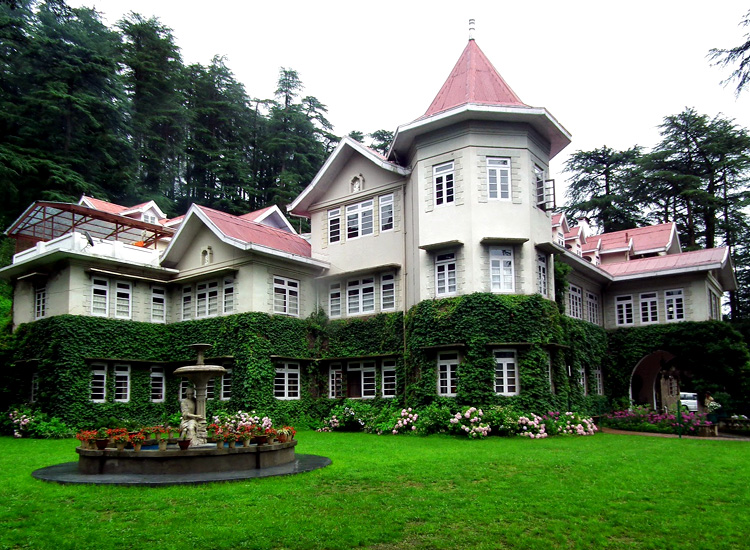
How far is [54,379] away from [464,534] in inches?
765

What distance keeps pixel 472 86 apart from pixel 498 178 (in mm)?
3821

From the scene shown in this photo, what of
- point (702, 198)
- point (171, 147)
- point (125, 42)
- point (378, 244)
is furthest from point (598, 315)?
point (125, 42)

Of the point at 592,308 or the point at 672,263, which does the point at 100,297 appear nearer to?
the point at 592,308

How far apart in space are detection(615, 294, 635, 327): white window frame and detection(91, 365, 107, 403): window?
74.8 ft

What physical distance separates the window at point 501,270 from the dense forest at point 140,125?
89.6ft

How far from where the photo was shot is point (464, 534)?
8.01m

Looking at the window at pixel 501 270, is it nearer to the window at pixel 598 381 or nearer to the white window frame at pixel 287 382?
the window at pixel 598 381

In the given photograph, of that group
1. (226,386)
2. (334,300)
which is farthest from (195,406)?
(334,300)

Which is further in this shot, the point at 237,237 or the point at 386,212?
the point at 386,212

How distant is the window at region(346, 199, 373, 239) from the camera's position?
2578cm

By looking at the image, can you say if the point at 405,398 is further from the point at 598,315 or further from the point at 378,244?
the point at 598,315

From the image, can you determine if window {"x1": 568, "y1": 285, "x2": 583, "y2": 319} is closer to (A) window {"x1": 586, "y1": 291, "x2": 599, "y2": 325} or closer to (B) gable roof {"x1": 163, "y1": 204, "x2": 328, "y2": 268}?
(A) window {"x1": 586, "y1": 291, "x2": 599, "y2": 325}

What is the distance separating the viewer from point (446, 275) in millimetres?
22234

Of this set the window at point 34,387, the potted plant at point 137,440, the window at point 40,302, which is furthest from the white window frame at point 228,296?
the potted plant at point 137,440
